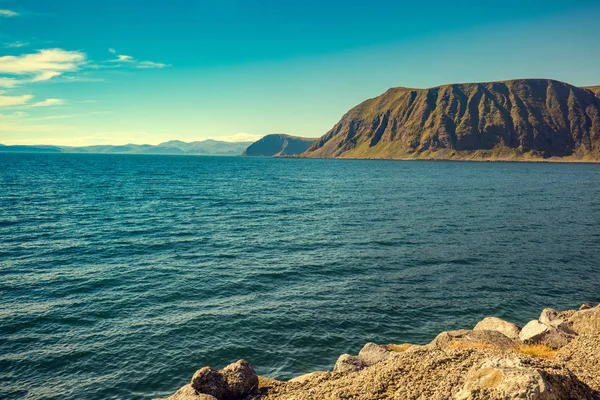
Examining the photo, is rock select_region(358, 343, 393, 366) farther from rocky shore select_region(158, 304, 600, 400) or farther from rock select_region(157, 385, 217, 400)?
rock select_region(157, 385, 217, 400)

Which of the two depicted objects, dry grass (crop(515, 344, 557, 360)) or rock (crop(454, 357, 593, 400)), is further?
dry grass (crop(515, 344, 557, 360))

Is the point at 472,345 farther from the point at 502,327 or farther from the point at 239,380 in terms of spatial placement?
the point at 239,380

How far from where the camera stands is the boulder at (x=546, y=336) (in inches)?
696

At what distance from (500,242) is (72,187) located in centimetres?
9473

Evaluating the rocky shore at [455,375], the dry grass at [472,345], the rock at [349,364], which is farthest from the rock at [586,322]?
the rock at [349,364]

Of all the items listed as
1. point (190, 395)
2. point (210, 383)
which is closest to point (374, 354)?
point (210, 383)

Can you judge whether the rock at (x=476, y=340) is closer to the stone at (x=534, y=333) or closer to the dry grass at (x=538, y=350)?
the dry grass at (x=538, y=350)

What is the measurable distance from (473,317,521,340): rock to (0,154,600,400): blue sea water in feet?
8.51

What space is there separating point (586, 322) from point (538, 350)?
4516mm

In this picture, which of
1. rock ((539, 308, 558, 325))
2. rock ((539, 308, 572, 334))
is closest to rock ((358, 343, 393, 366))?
rock ((539, 308, 572, 334))

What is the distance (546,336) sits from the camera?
18.0 metres

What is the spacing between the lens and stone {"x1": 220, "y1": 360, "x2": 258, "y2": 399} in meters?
13.8

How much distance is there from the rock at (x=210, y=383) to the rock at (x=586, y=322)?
55.9 ft

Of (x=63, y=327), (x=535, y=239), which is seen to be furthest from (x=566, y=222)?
(x=63, y=327)
